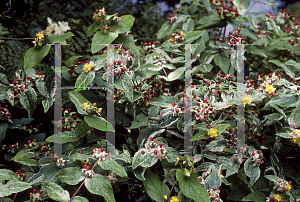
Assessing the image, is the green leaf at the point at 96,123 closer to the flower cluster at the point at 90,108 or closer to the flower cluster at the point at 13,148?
the flower cluster at the point at 90,108

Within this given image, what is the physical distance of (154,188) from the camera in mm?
1204

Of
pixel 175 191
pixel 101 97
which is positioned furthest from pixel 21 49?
pixel 175 191

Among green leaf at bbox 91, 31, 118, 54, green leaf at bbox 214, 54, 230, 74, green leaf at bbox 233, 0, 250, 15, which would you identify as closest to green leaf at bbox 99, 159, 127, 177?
green leaf at bbox 91, 31, 118, 54

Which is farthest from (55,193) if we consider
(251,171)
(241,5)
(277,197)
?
(241,5)

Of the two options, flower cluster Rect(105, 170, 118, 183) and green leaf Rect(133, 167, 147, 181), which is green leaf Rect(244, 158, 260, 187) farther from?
flower cluster Rect(105, 170, 118, 183)

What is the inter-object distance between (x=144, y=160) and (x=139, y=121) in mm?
260

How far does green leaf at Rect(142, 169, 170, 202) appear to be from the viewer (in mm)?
1177

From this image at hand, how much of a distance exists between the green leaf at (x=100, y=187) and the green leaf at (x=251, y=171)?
2.19 ft


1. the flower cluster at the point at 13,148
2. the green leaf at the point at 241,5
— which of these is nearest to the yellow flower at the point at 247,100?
the green leaf at the point at 241,5

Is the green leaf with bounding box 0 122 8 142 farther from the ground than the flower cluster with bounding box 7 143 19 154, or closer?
farther from the ground

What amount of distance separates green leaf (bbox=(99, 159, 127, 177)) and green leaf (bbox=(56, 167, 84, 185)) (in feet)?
0.32

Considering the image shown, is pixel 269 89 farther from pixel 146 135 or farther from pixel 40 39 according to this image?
pixel 40 39

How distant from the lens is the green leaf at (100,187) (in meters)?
1.02

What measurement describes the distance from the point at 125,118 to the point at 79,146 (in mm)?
285
